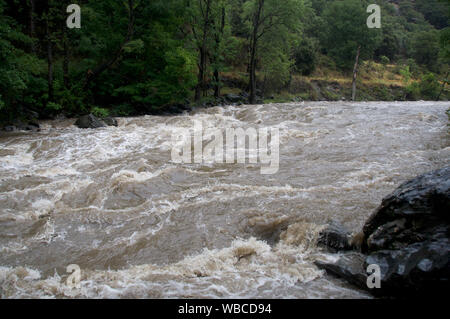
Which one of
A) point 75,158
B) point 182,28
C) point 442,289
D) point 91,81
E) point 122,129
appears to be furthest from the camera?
point 182,28

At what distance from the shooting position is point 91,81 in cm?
1758

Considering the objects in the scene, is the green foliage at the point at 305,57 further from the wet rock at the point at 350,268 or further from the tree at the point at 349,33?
the wet rock at the point at 350,268

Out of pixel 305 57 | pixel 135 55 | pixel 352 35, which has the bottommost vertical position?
pixel 135 55

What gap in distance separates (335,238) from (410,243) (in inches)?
43.2

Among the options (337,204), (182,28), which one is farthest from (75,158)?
(182,28)

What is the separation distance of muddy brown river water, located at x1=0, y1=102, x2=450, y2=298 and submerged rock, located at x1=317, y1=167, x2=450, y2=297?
38 cm

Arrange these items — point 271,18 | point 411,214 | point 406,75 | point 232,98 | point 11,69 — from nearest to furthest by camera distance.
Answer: point 411,214 → point 11,69 → point 271,18 → point 232,98 → point 406,75

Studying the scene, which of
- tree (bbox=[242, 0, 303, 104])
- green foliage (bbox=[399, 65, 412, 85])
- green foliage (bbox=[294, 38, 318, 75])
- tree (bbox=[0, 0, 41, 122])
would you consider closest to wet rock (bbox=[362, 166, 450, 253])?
tree (bbox=[0, 0, 41, 122])

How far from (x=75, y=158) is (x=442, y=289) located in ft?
30.4

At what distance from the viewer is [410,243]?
3.85 metres

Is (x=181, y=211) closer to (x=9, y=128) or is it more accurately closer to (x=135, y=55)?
(x=9, y=128)

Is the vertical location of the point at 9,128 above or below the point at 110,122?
below

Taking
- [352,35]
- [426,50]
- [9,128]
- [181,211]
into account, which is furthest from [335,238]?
[426,50]

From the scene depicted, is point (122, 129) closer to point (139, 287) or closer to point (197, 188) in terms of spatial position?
point (197, 188)
